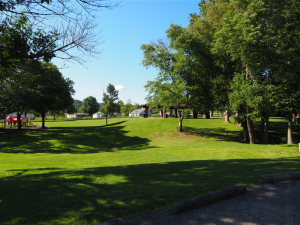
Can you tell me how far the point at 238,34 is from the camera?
17.6m

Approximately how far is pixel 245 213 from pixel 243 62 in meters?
17.2

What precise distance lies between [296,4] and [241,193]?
60.3 ft

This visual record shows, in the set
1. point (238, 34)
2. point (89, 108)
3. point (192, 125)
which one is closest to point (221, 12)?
point (238, 34)

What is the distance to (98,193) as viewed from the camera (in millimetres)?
5043

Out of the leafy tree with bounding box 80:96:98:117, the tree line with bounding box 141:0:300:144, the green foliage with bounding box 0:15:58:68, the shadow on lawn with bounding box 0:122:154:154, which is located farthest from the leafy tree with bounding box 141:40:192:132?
the leafy tree with bounding box 80:96:98:117

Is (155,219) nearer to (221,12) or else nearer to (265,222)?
(265,222)

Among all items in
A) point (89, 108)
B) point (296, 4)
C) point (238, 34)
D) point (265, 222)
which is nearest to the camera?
point (265, 222)

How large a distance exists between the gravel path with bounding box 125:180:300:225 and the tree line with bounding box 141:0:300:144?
1400 cm

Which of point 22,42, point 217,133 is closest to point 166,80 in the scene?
point 217,133

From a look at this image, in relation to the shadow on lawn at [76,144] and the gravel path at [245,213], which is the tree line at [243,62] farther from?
the gravel path at [245,213]

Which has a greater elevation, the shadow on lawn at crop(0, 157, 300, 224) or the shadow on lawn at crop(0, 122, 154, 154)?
the shadow on lawn at crop(0, 157, 300, 224)

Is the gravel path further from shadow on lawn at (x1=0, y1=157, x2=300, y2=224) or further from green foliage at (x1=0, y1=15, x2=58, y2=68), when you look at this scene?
green foliage at (x1=0, y1=15, x2=58, y2=68)

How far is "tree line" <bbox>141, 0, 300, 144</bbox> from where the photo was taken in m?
16.7

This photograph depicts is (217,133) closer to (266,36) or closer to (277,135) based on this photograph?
(277,135)
